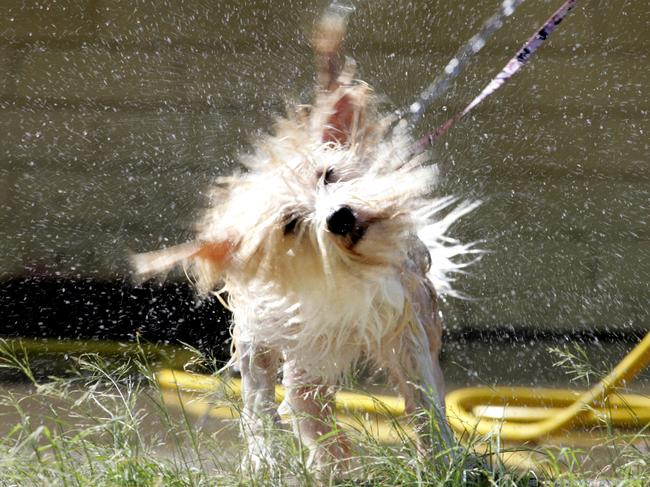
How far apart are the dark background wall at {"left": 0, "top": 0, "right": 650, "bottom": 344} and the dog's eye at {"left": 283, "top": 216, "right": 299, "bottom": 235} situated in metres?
3.10

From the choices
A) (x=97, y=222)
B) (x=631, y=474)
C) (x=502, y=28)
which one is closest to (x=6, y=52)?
(x=97, y=222)

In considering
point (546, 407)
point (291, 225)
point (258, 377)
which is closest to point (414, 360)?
point (258, 377)

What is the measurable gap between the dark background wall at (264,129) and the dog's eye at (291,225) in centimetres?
310

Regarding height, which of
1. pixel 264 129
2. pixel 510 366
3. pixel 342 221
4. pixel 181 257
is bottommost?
pixel 510 366

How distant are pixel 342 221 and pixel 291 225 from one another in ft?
0.60

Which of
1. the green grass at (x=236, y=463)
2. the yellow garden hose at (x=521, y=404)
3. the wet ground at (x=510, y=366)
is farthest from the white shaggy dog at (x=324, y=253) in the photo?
the wet ground at (x=510, y=366)

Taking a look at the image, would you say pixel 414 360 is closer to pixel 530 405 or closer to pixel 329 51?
pixel 329 51

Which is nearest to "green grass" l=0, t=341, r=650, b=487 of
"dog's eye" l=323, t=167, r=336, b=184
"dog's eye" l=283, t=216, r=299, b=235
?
"dog's eye" l=283, t=216, r=299, b=235

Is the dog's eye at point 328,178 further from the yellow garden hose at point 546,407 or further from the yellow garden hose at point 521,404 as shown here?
the yellow garden hose at point 546,407

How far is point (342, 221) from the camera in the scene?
307cm

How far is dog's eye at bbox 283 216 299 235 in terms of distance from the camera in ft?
Result: 10.4

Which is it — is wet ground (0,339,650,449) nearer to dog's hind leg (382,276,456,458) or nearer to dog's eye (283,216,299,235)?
dog's hind leg (382,276,456,458)

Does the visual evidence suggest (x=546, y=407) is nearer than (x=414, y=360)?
No

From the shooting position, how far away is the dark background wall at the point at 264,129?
249 inches
